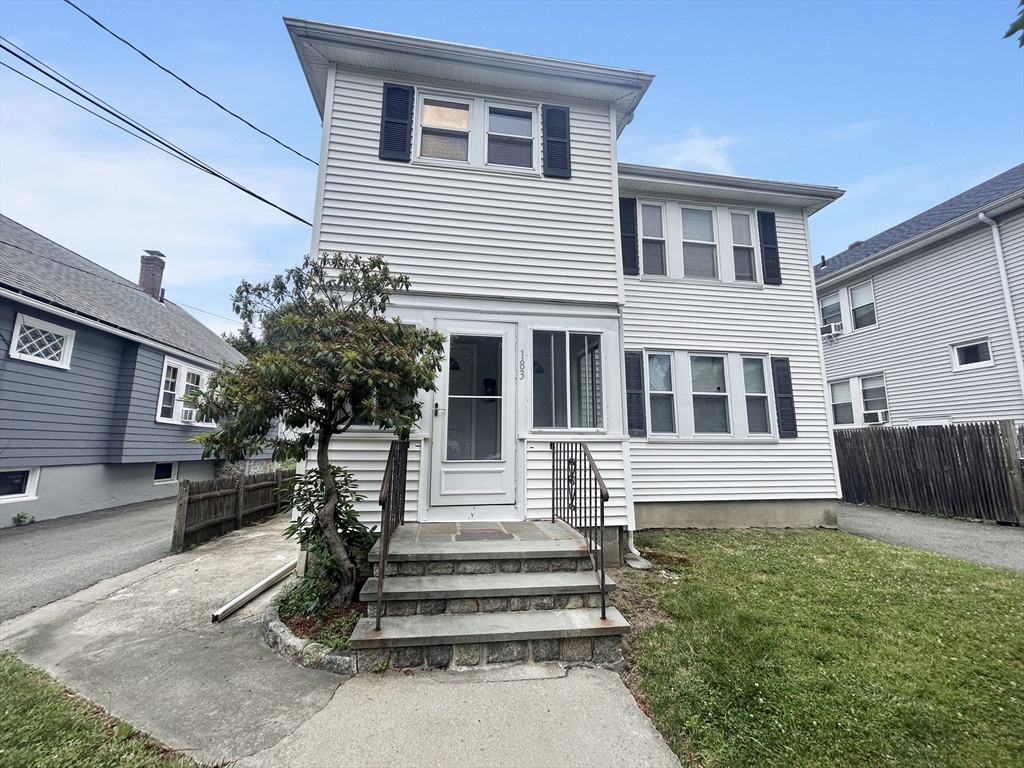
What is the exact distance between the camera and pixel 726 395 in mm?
7598

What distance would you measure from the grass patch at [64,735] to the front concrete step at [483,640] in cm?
108

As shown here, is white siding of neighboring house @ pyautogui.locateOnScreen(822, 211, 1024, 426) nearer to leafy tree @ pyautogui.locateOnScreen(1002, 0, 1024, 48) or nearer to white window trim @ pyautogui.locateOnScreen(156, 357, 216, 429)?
leafy tree @ pyautogui.locateOnScreen(1002, 0, 1024, 48)

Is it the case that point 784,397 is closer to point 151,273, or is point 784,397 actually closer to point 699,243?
point 699,243

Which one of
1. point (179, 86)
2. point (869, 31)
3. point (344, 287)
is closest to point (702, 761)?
point (344, 287)

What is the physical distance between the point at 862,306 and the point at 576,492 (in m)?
13.0

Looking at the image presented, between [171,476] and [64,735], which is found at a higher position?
[171,476]

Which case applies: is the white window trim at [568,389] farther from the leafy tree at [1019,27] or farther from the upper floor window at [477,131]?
the leafy tree at [1019,27]

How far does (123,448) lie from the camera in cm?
1016

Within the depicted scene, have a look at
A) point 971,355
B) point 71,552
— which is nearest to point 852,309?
point 971,355

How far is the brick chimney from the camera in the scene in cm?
1474

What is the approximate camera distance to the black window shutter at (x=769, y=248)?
8.09m

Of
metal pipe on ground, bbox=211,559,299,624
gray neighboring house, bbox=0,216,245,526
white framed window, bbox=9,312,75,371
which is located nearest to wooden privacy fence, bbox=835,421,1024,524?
metal pipe on ground, bbox=211,559,299,624

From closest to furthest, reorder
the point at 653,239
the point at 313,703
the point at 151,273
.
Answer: the point at 313,703 < the point at 653,239 < the point at 151,273

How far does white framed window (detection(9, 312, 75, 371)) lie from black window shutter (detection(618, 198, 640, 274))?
455 inches
